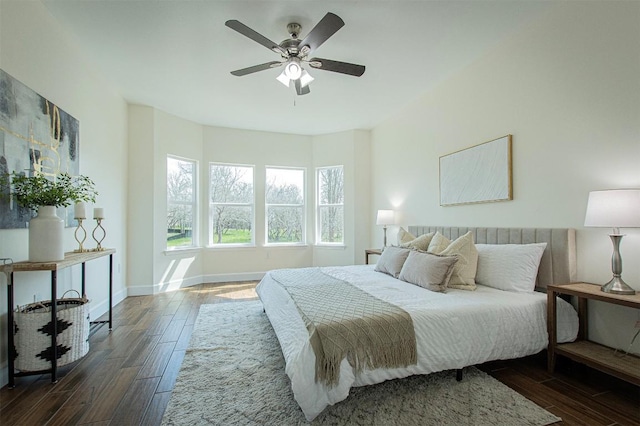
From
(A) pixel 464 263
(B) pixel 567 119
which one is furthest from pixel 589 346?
(B) pixel 567 119

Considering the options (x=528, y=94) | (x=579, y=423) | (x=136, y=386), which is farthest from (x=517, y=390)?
(x=136, y=386)

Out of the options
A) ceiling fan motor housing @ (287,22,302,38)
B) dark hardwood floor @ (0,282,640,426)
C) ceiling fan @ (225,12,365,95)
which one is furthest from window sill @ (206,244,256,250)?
ceiling fan motor housing @ (287,22,302,38)

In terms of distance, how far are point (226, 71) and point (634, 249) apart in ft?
12.9

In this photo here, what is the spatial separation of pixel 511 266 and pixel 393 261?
3.43 feet

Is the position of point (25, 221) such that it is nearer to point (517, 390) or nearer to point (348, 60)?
point (348, 60)

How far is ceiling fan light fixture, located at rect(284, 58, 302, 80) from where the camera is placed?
2594 millimetres

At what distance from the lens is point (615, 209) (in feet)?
5.98

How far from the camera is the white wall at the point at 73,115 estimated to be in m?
2.09

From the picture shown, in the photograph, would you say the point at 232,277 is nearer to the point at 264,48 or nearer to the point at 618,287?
the point at 264,48

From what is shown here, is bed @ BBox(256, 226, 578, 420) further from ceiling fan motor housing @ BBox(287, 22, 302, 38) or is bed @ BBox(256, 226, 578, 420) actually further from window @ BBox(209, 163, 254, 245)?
window @ BBox(209, 163, 254, 245)

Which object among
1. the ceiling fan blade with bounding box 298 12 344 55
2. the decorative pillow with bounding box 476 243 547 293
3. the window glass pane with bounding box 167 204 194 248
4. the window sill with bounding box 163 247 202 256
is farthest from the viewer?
the window glass pane with bounding box 167 204 194 248

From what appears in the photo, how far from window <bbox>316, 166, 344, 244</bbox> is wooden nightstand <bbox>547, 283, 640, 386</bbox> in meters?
3.78

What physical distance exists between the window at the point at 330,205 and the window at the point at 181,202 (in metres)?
2.33

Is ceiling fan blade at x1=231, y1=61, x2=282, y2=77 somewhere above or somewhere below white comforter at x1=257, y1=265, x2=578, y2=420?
above
